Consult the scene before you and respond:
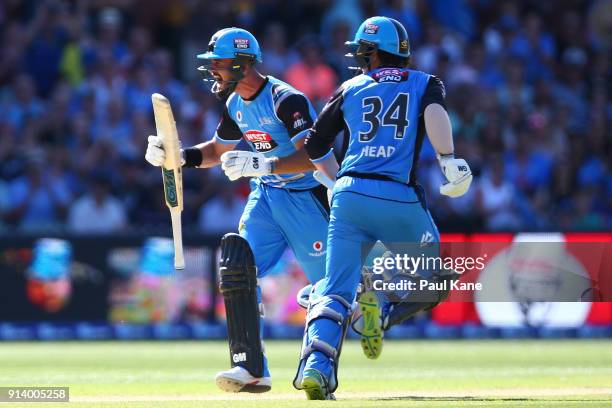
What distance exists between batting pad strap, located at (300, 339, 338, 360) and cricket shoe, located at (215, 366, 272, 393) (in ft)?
2.10

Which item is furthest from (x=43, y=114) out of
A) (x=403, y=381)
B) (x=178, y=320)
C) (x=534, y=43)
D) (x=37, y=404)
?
(x=37, y=404)

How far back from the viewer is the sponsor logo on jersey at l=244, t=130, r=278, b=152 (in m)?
9.27

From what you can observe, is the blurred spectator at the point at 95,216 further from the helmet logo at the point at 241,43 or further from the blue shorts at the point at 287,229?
the helmet logo at the point at 241,43

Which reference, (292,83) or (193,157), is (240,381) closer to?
(193,157)

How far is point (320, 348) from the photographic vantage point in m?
7.93

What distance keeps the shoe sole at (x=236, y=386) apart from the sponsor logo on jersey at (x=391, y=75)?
6.76ft

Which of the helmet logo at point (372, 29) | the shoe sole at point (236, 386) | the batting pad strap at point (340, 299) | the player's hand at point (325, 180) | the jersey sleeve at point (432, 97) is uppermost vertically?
the helmet logo at point (372, 29)

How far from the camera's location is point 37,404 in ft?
26.5

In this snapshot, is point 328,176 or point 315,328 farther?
point 328,176

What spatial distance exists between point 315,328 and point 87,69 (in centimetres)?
1076

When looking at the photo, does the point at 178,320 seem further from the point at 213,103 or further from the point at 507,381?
the point at 507,381

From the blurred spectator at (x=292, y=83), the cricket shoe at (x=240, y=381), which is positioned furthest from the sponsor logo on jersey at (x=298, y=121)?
the blurred spectator at (x=292, y=83)

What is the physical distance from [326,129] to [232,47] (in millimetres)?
1096

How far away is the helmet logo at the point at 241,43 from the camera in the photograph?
29.7 ft
